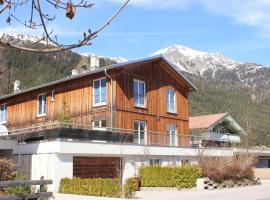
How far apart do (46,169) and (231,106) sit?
427ft

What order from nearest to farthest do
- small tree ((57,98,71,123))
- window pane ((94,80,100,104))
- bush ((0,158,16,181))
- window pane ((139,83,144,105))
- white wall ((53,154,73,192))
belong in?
bush ((0,158,16,181)), white wall ((53,154,73,192)), small tree ((57,98,71,123)), window pane ((94,80,100,104)), window pane ((139,83,144,105))

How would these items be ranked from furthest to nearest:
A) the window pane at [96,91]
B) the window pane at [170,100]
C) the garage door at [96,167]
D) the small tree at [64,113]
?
the window pane at [170,100], the window pane at [96,91], the small tree at [64,113], the garage door at [96,167]

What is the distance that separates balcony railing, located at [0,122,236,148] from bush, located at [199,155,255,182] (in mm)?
3869

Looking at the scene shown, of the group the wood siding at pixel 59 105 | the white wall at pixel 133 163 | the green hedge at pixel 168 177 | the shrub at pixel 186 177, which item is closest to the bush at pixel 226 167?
the shrub at pixel 186 177

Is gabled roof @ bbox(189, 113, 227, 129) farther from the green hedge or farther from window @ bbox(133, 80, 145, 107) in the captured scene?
the green hedge

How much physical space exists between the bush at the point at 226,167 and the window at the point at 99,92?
744 cm

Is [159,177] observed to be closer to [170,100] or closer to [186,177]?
[186,177]

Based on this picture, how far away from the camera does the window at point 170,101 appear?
33181mm

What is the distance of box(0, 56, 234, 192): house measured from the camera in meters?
21.4

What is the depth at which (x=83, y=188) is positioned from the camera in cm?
1812

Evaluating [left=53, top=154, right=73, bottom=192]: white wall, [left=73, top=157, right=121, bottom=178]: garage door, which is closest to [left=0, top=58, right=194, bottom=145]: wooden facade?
[left=73, top=157, right=121, bottom=178]: garage door

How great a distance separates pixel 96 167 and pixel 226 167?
7361 mm

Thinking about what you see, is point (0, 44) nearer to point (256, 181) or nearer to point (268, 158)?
point (256, 181)

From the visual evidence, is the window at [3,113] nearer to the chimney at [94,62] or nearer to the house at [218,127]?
the chimney at [94,62]
